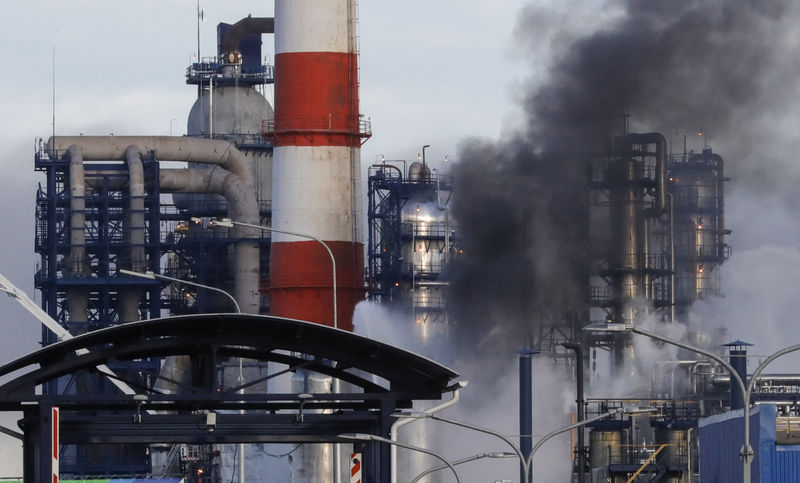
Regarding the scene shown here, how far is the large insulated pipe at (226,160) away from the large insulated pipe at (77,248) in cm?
205

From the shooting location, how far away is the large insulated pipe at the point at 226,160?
258ft

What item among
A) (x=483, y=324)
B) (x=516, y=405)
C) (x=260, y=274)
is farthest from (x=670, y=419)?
(x=260, y=274)

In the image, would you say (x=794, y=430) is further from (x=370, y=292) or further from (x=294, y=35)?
(x=370, y=292)

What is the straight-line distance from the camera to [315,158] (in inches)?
2256

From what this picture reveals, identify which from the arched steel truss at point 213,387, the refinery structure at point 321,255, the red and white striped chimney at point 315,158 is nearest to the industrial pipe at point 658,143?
the refinery structure at point 321,255

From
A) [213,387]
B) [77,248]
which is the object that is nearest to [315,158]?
[77,248]

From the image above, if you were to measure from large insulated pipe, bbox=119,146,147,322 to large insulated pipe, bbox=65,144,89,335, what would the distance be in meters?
1.77

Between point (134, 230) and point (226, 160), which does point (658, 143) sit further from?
point (134, 230)

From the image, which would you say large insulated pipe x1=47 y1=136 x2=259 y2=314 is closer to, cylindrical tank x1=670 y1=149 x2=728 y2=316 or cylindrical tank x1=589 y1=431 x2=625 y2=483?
cylindrical tank x1=670 y1=149 x2=728 y2=316

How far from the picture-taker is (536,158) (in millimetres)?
66750

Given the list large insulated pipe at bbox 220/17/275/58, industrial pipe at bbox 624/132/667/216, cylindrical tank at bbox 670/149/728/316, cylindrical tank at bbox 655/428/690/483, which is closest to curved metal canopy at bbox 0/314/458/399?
cylindrical tank at bbox 655/428/690/483

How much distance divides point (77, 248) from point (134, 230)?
263 centimetres

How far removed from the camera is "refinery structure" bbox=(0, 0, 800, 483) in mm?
53375

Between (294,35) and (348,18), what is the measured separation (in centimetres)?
217
